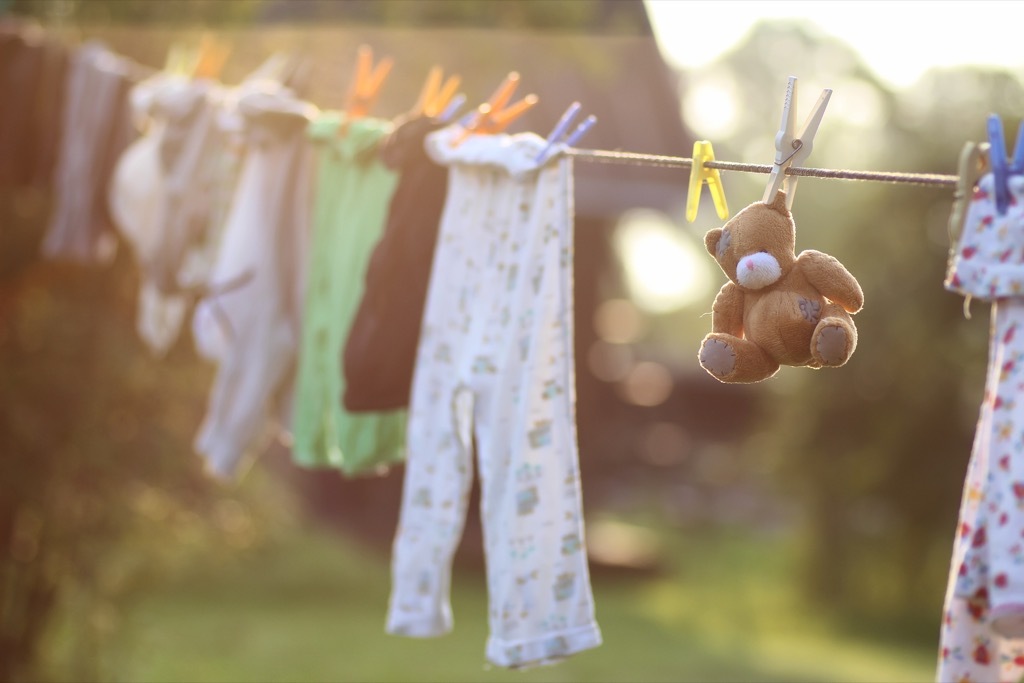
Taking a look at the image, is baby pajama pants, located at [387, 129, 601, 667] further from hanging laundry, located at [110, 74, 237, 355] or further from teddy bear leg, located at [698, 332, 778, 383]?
hanging laundry, located at [110, 74, 237, 355]

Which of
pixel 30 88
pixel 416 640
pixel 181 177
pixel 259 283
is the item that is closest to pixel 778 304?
pixel 259 283

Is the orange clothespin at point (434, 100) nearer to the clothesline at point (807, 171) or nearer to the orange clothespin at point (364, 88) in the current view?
the orange clothespin at point (364, 88)

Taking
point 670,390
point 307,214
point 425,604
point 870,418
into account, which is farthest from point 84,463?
point 670,390

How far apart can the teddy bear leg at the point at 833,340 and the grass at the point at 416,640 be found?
11.3 ft

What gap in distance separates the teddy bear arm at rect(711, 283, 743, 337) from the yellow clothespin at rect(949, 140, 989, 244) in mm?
272

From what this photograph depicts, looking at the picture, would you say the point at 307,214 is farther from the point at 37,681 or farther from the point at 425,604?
the point at 37,681

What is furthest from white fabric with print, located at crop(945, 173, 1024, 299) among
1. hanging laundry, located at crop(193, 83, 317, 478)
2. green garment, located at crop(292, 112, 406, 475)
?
hanging laundry, located at crop(193, 83, 317, 478)

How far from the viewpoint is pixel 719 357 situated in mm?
1463

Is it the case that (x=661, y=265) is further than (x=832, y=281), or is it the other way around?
(x=661, y=265)

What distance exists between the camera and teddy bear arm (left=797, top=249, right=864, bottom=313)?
4.77 ft

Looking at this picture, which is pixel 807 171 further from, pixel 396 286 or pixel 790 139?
pixel 396 286

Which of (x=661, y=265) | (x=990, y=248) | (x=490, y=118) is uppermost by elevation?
(x=661, y=265)

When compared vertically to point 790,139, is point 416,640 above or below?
below

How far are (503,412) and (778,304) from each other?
0.64 meters
